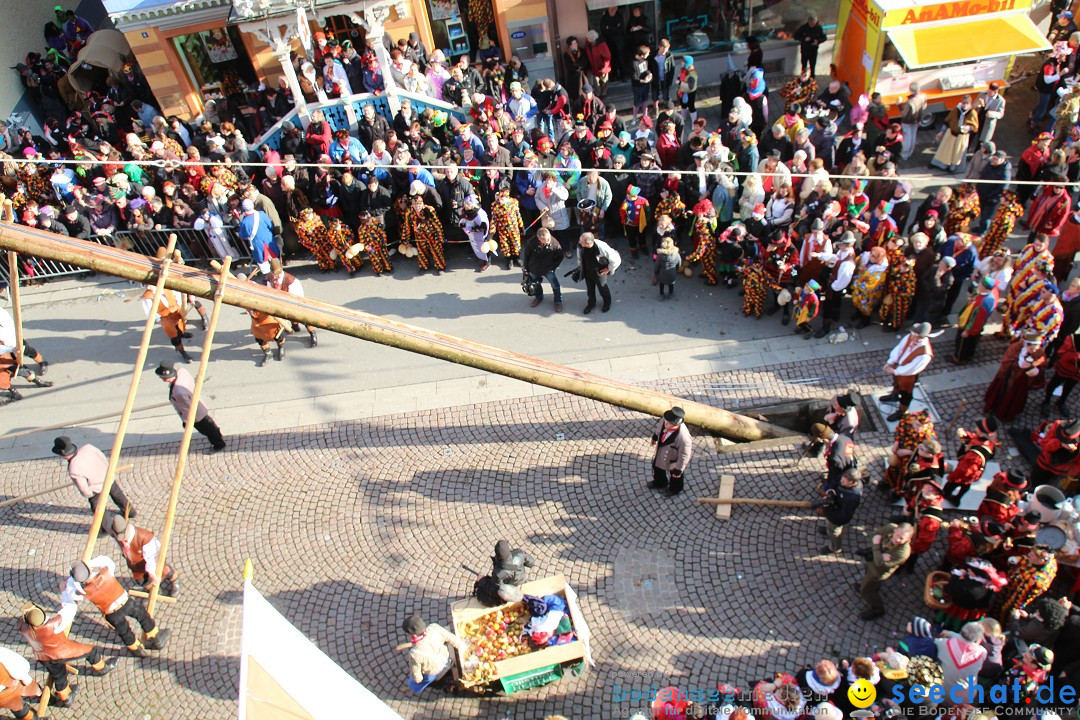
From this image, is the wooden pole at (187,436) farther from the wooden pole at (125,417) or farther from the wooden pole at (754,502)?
the wooden pole at (754,502)

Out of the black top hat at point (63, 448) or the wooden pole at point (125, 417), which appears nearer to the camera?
the wooden pole at point (125, 417)

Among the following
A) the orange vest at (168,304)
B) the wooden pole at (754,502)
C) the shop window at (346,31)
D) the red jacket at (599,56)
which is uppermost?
the shop window at (346,31)

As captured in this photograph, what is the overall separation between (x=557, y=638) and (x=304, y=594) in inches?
114

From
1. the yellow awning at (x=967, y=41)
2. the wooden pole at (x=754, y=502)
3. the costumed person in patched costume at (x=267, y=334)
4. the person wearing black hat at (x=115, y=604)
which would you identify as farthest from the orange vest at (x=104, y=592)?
the yellow awning at (x=967, y=41)

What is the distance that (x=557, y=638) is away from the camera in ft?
22.9

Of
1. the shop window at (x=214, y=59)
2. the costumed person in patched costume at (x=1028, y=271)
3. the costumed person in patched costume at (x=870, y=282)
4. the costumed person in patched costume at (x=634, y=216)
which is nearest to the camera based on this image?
the costumed person in patched costume at (x=1028, y=271)

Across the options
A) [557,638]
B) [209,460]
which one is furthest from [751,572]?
[209,460]

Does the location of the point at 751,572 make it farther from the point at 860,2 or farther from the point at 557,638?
the point at 860,2

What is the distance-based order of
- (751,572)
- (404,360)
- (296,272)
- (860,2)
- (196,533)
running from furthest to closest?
1. (860,2)
2. (296,272)
3. (404,360)
4. (196,533)
5. (751,572)

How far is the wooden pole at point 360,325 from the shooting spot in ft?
22.0

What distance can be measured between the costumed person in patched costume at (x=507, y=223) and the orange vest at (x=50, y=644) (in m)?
7.56

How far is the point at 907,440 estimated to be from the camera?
7.84 m

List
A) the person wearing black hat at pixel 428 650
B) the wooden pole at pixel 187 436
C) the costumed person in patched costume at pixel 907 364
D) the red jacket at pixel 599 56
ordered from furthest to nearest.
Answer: the red jacket at pixel 599 56 < the costumed person in patched costume at pixel 907 364 < the person wearing black hat at pixel 428 650 < the wooden pole at pixel 187 436

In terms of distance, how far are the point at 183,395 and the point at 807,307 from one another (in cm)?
768
